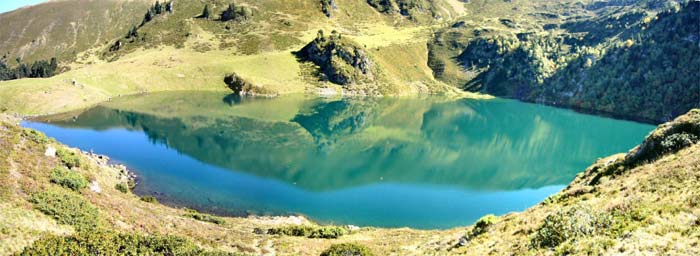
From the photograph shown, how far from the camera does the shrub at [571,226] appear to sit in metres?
18.8

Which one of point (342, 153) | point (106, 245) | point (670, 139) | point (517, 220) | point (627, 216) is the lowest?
point (106, 245)

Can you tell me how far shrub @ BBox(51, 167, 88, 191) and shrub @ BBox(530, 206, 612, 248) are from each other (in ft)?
111

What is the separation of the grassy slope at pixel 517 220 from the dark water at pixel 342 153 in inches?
952

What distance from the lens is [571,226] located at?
19297 mm

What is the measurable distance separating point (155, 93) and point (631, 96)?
207 m

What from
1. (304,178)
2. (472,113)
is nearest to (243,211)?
(304,178)

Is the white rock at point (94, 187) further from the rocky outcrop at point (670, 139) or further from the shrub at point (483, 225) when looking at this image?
the rocky outcrop at point (670, 139)

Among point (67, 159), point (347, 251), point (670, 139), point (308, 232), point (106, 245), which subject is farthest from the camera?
Answer: point (308, 232)

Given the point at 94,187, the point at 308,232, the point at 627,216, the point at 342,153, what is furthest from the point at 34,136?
the point at 342,153

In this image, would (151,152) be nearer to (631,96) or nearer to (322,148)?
(322,148)

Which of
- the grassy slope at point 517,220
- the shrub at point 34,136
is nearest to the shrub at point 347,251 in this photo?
Result: the grassy slope at point 517,220

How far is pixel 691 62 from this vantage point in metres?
171

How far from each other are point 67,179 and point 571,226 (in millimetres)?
35716

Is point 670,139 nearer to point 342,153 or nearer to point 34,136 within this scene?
point 34,136
